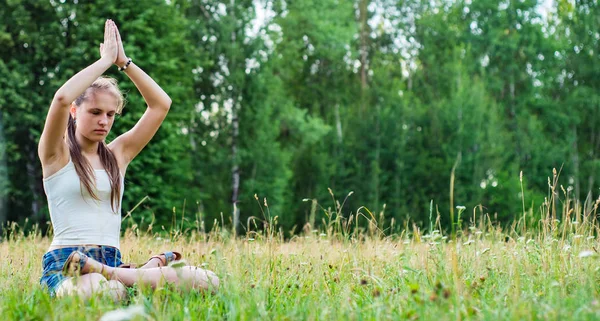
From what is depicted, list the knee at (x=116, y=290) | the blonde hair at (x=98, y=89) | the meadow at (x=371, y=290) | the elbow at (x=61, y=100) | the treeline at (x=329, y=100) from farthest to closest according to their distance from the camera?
the treeline at (x=329, y=100)
the blonde hair at (x=98, y=89)
the elbow at (x=61, y=100)
the knee at (x=116, y=290)
the meadow at (x=371, y=290)

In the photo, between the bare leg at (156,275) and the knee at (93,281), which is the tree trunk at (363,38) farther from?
the knee at (93,281)

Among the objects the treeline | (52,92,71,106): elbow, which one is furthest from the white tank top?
the treeline

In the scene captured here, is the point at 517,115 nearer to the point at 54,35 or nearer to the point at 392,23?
the point at 392,23

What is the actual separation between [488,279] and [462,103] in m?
22.0

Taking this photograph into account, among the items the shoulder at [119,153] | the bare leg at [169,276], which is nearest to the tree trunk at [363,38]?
the shoulder at [119,153]

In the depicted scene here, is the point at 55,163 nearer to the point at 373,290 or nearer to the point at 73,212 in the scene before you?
the point at 73,212

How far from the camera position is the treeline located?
17.1m

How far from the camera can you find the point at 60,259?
3912 millimetres

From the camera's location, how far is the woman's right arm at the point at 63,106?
3703 mm

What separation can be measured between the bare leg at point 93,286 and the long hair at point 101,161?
54 centimetres

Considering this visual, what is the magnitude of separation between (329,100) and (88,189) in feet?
80.2

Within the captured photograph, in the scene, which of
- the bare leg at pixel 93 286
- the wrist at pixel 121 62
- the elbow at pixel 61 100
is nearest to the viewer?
the bare leg at pixel 93 286

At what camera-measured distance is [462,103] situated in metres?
A: 25.2

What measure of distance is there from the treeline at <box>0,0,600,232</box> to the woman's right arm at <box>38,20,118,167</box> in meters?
12.3
